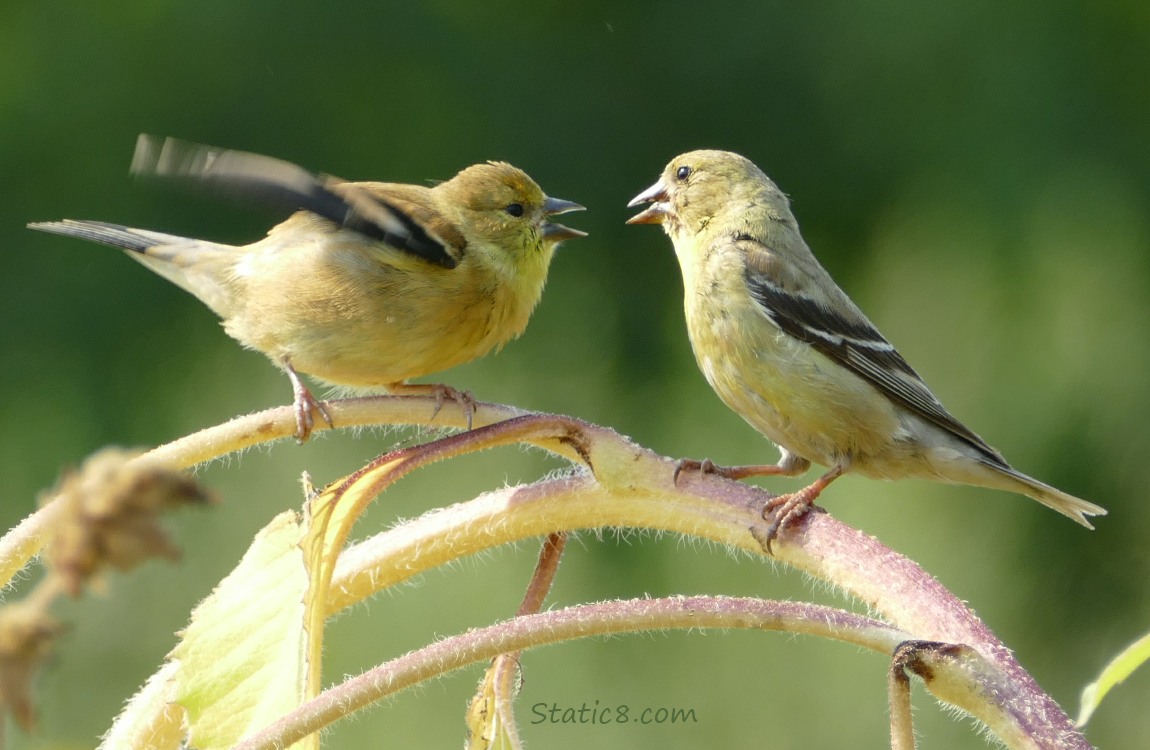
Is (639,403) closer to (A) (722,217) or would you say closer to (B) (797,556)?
(A) (722,217)

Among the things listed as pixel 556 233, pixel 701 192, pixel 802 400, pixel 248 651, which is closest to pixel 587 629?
pixel 248 651

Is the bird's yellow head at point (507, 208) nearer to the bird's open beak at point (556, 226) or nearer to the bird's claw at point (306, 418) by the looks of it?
the bird's open beak at point (556, 226)

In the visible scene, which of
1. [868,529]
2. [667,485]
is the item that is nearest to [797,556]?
[667,485]

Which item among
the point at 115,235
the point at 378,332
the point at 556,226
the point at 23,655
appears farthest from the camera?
the point at 556,226

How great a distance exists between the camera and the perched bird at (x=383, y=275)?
2.24m

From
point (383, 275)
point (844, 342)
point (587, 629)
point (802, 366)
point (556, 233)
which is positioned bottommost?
point (587, 629)

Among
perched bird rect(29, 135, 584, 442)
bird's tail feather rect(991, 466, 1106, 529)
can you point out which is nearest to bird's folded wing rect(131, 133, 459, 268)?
perched bird rect(29, 135, 584, 442)

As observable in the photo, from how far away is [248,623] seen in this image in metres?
1.12

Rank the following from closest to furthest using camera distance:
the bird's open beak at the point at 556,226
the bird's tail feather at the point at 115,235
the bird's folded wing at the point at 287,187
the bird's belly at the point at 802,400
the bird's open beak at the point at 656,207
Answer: the bird's folded wing at the point at 287,187, the bird's belly at the point at 802,400, the bird's tail feather at the point at 115,235, the bird's open beak at the point at 556,226, the bird's open beak at the point at 656,207

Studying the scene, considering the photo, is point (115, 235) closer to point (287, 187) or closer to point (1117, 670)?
point (287, 187)

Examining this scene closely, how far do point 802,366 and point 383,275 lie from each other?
32.7 inches

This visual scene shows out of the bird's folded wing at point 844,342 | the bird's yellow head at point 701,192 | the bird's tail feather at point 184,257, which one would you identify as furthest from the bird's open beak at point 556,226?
the bird's tail feather at point 184,257

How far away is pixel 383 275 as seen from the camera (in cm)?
238

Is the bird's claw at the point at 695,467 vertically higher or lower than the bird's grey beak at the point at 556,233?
lower
